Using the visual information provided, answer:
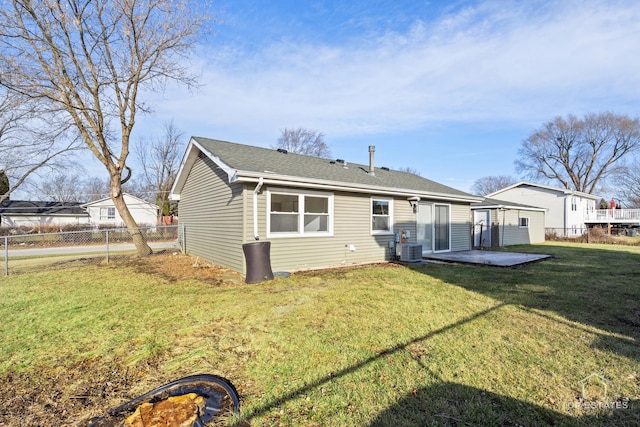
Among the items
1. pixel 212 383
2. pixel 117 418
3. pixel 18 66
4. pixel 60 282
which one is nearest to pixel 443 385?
pixel 212 383

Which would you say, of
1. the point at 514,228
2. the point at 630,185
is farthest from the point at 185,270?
the point at 630,185

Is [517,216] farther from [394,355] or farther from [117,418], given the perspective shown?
[117,418]

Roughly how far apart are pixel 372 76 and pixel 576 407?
13106 millimetres

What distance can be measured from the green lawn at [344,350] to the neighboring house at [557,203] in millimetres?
22108

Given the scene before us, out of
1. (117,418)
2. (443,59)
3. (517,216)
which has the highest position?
(443,59)

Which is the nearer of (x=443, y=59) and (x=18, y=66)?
(x=18, y=66)

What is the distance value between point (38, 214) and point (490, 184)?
64129 millimetres

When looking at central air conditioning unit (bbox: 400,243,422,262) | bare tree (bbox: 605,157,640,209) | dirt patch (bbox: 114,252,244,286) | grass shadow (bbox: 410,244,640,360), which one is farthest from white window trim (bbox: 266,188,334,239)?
bare tree (bbox: 605,157,640,209)

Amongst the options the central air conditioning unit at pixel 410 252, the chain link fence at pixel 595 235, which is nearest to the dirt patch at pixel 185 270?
the central air conditioning unit at pixel 410 252

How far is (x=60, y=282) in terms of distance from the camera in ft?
23.6

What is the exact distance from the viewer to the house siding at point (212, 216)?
796cm

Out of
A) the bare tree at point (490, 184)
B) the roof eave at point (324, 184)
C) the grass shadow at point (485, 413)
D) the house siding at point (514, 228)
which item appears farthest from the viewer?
the bare tree at point (490, 184)

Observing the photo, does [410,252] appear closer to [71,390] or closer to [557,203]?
[71,390]

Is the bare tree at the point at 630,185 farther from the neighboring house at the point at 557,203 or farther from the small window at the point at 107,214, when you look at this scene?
the small window at the point at 107,214
